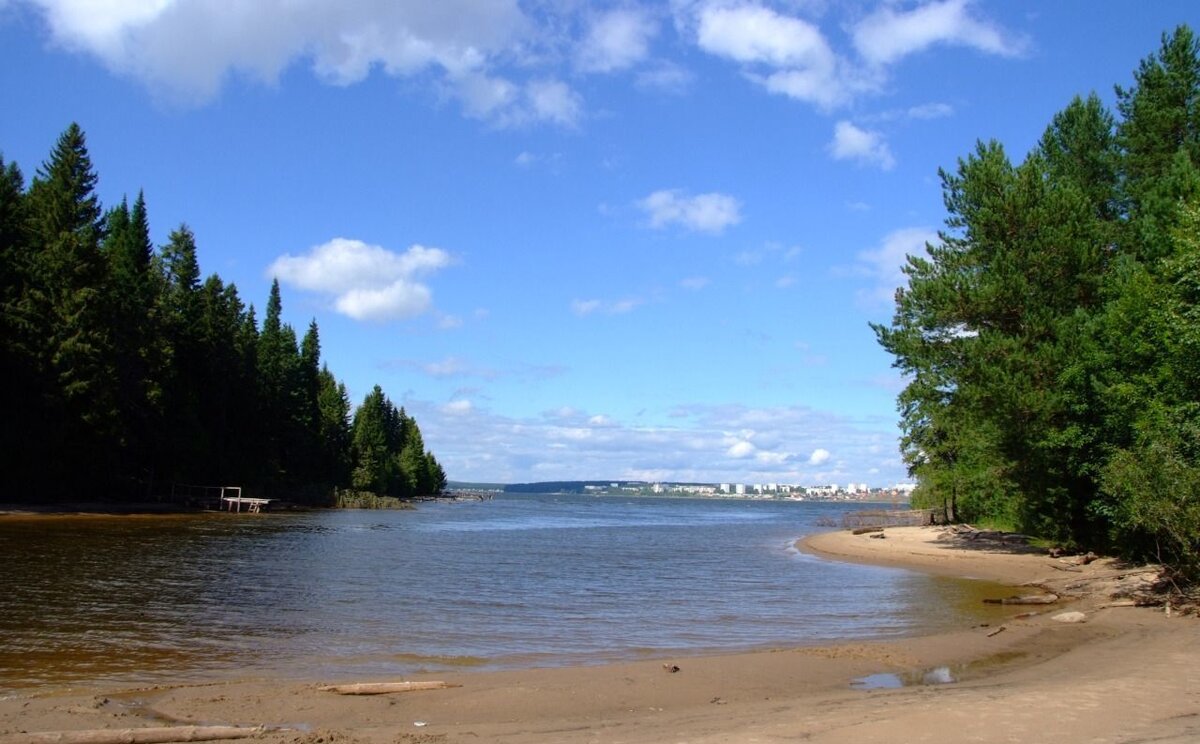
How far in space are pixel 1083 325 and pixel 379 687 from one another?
2547cm

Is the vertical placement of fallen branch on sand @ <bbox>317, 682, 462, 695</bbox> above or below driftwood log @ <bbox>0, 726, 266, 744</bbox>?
below

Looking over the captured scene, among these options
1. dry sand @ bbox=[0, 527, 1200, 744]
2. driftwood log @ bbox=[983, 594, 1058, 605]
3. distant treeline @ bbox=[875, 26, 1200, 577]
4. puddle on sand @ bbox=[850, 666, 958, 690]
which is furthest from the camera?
driftwood log @ bbox=[983, 594, 1058, 605]

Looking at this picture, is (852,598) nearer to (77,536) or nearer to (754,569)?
(754,569)

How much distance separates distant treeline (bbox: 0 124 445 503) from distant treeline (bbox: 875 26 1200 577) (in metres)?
51.0

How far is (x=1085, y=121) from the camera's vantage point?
121 ft

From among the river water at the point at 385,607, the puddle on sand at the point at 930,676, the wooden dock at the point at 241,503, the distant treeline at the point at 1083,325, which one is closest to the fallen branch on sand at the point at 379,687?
the river water at the point at 385,607

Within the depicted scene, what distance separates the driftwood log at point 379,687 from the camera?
1138 cm

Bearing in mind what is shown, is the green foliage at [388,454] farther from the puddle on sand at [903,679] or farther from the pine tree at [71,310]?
the puddle on sand at [903,679]

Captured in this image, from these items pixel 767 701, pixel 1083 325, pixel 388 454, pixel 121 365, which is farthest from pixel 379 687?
pixel 388 454

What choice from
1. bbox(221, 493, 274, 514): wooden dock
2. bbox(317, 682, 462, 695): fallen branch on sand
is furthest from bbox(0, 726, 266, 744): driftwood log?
bbox(221, 493, 274, 514): wooden dock

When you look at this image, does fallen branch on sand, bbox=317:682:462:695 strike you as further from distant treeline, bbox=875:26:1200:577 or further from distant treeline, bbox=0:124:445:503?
distant treeline, bbox=0:124:445:503

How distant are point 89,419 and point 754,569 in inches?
1780

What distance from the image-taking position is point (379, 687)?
37.9ft

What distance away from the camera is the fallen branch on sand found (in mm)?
11383
